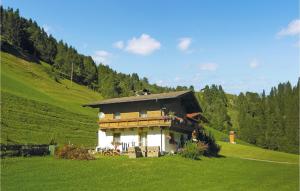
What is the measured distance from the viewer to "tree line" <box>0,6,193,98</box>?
12450cm

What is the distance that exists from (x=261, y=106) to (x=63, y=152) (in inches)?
4263

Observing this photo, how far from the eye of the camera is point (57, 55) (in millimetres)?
140000

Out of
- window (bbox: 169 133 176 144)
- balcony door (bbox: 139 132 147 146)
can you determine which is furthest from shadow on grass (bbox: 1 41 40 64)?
window (bbox: 169 133 176 144)

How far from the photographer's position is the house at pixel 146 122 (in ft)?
144

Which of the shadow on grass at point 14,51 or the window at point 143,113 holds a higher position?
the shadow on grass at point 14,51

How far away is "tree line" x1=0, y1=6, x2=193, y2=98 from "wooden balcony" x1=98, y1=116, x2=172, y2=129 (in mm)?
69734

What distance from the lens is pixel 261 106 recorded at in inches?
5177

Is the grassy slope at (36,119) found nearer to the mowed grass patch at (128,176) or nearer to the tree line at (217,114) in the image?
the mowed grass patch at (128,176)

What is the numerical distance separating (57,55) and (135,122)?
332ft

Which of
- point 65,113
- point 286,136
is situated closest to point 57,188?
point 65,113

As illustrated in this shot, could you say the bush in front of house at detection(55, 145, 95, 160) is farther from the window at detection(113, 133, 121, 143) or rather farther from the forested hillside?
the window at detection(113, 133, 121, 143)

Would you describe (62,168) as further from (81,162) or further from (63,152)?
(63,152)

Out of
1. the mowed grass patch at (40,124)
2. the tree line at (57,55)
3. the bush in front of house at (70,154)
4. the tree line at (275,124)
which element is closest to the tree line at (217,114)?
the tree line at (275,124)

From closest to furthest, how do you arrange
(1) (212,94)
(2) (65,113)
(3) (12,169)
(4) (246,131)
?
(3) (12,169) < (2) (65,113) < (4) (246,131) < (1) (212,94)
